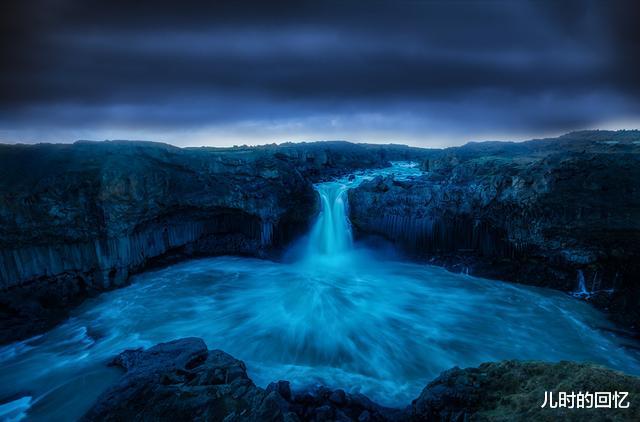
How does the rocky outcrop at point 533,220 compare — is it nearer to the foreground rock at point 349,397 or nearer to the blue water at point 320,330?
the blue water at point 320,330

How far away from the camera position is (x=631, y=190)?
45.8ft

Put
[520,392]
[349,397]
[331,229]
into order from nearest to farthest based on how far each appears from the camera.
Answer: [520,392] < [349,397] < [331,229]

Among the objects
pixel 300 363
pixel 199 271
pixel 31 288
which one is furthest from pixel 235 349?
pixel 31 288

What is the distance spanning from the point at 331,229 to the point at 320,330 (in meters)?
10.0

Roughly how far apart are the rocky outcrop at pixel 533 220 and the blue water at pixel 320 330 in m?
1.50

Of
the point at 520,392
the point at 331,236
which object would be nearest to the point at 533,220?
the point at 331,236

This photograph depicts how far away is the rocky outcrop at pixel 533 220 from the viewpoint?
45.9ft

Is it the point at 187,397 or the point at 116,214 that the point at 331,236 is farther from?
the point at 187,397

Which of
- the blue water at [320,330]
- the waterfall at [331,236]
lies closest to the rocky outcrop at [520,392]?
the blue water at [320,330]

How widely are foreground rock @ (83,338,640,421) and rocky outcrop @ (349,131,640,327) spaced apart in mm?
11350

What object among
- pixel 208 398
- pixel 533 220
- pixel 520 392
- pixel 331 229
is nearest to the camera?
pixel 520 392

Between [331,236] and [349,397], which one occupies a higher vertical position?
[331,236]

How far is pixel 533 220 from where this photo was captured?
1593 centimetres

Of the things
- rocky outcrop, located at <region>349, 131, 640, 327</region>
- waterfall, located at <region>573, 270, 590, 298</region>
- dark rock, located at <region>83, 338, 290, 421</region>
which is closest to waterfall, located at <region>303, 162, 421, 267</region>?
rocky outcrop, located at <region>349, 131, 640, 327</region>
